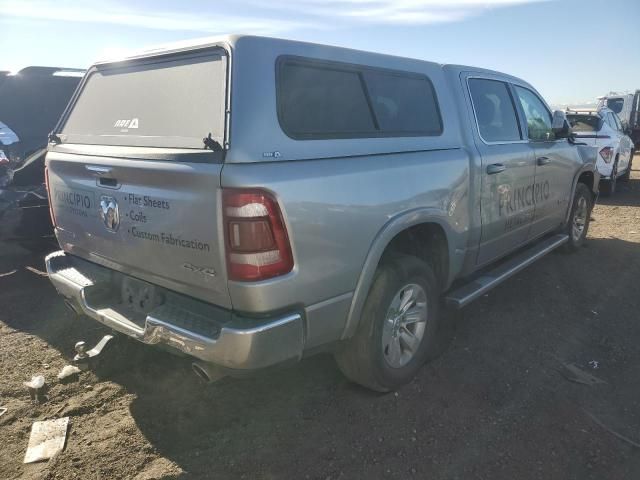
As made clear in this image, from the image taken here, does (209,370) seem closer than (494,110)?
Yes

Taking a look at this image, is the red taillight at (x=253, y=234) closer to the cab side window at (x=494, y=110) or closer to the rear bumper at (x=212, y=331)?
the rear bumper at (x=212, y=331)

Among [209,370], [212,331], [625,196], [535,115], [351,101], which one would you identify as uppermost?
[351,101]

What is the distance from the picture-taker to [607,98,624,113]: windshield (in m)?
22.2

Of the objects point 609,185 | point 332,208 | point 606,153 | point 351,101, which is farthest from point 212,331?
point 609,185

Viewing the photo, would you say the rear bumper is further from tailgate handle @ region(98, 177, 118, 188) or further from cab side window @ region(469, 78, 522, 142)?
cab side window @ region(469, 78, 522, 142)

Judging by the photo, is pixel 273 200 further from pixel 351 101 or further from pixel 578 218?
pixel 578 218

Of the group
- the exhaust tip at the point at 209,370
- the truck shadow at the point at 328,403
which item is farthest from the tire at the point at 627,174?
the exhaust tip at the point at 209,370

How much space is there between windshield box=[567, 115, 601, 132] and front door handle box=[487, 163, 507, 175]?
7451 mm

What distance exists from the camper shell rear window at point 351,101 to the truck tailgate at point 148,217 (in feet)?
1.83

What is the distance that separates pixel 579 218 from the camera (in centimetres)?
620

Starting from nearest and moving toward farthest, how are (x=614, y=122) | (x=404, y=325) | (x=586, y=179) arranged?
(x=404, y=325), (x=586, y=179), (x=614, y=122)

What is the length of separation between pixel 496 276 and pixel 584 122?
313 inches

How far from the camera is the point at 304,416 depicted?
9.84ft

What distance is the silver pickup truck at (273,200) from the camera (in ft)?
7.43
